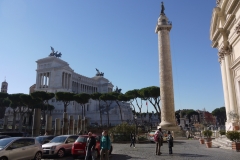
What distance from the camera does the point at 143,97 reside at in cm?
5388

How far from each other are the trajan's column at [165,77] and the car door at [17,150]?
892 inches

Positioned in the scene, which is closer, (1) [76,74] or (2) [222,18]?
(2) [222,18]

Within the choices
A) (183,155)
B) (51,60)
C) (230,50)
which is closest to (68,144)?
(183,155)

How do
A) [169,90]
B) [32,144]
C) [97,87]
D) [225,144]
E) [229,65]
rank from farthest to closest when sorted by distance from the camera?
[97,87] → [169,90] → [229,65] → [225,144] → [32,144]

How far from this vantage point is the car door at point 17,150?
10.3 metres

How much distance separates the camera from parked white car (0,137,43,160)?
33.1 ft

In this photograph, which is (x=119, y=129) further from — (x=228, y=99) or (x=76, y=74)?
(x=76, y=74)

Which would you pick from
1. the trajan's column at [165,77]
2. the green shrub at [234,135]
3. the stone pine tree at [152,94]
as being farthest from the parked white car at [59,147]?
the stone pine tree at [152,94]

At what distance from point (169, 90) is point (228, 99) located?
10080mm

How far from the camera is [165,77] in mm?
32219

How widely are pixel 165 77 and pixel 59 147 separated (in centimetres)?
2161

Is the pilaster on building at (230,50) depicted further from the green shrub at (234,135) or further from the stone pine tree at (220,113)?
the stone pine tree at (220,113)

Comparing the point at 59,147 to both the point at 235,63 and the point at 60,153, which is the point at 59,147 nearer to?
the point at 60,153

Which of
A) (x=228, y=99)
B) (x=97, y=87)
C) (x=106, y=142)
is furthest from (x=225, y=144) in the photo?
(x=97, y=87)
